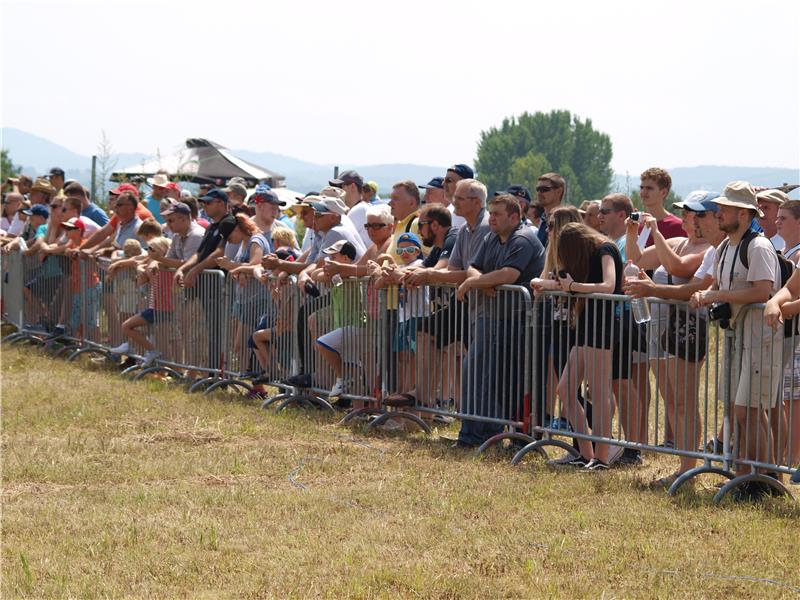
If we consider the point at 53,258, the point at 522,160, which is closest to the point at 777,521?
the point at 53,258

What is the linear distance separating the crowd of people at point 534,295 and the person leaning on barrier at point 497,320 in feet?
0.04

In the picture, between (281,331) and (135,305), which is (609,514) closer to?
(281,331)

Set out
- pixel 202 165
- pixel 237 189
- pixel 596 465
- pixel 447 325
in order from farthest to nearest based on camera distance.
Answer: pixel 202 165 → pixel 237 189 → pixel 447 325 → pixel 596 465

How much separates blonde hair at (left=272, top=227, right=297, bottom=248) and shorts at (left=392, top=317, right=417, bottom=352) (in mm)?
2189

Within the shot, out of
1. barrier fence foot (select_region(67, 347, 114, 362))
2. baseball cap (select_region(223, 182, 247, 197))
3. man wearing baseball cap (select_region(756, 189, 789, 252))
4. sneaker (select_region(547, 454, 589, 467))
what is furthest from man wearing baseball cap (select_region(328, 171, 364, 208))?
sneaker (select_region(547, 454, 589, 467))

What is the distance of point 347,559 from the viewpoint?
6293mm

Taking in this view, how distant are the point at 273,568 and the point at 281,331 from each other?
19.0 feet

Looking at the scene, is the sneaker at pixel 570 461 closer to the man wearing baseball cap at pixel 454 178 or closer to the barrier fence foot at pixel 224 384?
the man wearing baseball cap at pixel 454 178

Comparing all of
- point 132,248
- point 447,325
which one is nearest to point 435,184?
point 447,325

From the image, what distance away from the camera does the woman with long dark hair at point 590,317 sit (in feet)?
28.4

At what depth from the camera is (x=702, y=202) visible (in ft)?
26.2

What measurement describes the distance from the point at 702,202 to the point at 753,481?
5.95 ft

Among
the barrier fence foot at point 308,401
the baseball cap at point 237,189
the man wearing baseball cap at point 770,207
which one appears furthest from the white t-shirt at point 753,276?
the baseball cap at point 237,189

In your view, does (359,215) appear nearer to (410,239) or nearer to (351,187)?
(351,187)
